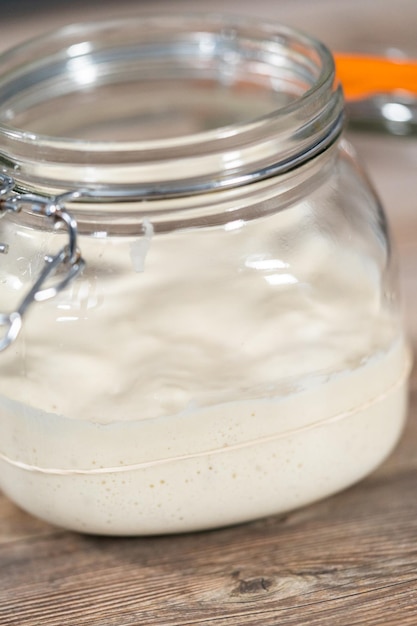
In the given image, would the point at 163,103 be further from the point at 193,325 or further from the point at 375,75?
the point at 193,325

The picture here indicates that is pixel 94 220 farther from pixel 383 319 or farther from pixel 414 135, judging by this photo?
pixel 414 135

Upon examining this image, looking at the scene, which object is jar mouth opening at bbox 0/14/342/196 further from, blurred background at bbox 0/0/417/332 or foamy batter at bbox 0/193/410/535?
blurred background at bbox 0/0/417/332

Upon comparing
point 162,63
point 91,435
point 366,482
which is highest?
point 162,63

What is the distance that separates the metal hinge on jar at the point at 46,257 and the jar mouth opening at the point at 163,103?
14 millimetres

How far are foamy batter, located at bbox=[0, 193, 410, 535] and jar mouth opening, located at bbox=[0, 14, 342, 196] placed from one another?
5cm

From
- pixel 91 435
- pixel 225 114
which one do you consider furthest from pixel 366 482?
pixel 225 114

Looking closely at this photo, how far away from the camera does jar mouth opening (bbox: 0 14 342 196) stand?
53 cm

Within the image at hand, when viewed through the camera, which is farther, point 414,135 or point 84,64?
point 414,135

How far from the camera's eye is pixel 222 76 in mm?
805

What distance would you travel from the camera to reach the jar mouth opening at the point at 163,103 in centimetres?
53

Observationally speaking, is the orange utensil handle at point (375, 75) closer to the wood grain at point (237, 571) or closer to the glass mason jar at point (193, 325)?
the glass mason jar at point (193, 325)

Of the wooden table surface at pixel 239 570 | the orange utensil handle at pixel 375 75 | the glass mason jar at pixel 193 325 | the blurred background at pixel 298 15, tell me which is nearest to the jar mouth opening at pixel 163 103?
the glass mason jar at pixel 193 325

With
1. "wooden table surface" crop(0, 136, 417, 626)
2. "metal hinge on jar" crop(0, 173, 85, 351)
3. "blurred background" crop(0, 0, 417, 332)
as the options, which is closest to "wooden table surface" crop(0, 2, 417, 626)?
"wooden table surface" crop(0, 136, 417, 626)

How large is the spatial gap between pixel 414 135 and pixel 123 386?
0.54 meters
